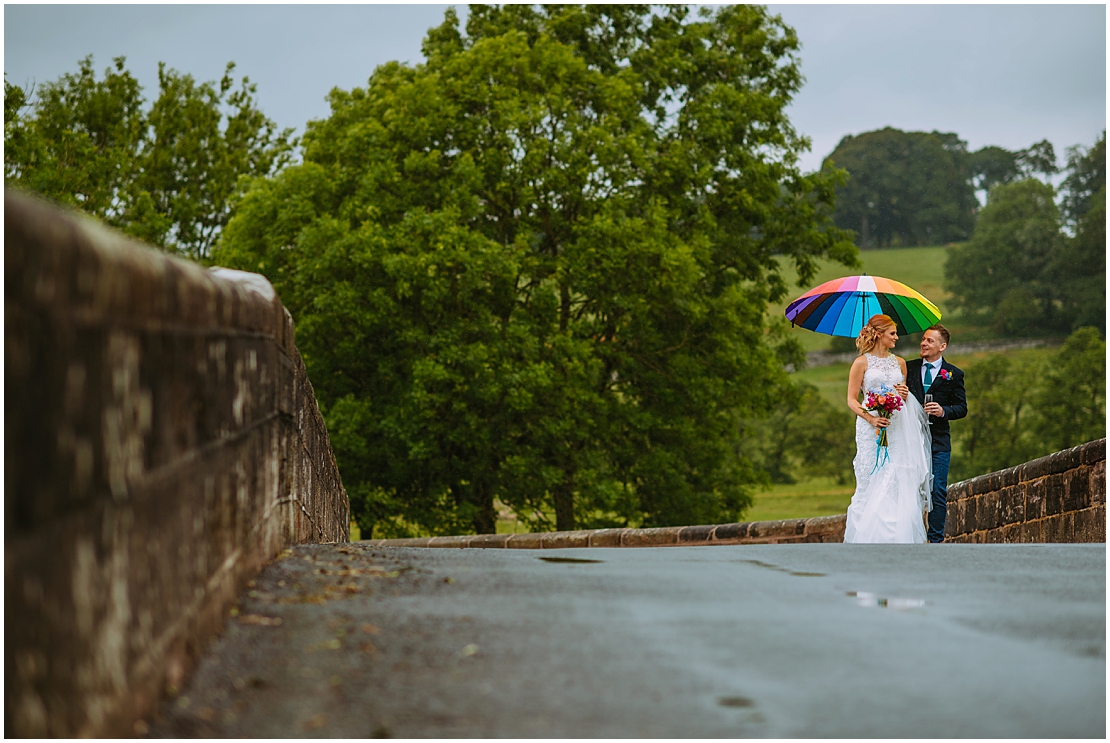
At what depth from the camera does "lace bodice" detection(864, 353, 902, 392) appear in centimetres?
841

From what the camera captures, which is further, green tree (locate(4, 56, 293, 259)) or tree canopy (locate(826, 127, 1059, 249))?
tree canopy (locate(826, 127, 1059, 249))

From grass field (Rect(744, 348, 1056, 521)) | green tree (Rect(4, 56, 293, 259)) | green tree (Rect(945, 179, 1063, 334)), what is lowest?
grass field (Rect(744, 348, 1056, 521))

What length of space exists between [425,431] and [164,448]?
1528 centimetres

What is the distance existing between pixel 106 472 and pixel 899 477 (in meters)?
7.50

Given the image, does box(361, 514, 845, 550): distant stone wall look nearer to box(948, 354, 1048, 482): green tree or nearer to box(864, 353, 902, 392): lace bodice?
box(864, 353, 902, 392): lace bodice

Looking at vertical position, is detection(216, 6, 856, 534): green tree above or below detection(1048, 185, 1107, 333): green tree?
below

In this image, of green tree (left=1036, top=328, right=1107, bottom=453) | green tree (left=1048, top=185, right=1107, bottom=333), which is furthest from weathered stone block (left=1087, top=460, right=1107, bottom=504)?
green tree (left=1048, top=185, right=1107, bottom=333)

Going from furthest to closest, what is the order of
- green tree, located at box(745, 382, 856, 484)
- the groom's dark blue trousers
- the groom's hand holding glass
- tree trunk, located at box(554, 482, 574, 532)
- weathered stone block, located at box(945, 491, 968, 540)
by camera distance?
green tree, located at box(745, 382, 856, 484)
tree trunk, located at box(554, 482, 574, 532)
weathered stone block, located at box(945, 491, 968, 540)
the groom's dark blue trousers
the groom's hand holding glass

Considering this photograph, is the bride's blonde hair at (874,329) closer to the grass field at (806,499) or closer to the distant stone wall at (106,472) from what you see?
the distant stone wall at (106,472)

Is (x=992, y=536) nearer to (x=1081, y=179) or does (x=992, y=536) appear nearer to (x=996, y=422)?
(x=996, y=422)

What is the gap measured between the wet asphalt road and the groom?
425 cm

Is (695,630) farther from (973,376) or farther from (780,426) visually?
(973,376)

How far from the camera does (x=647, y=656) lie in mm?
2814

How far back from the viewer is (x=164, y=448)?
8.00 feet
